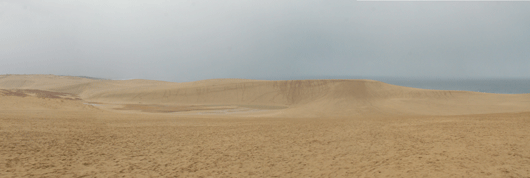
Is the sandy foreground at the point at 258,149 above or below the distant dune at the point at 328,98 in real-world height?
below

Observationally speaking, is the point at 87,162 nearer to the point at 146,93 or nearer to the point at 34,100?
the point at 34,100

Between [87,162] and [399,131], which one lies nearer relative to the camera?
[87,162]

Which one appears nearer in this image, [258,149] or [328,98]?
[258,149]

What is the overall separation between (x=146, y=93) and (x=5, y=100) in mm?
27983

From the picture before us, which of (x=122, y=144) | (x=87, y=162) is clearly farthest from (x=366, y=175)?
(x=122, y=144)

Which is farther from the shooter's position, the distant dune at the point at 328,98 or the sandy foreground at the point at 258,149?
the distant dune at the point at 328,98

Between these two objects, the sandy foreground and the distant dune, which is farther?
the distant dune

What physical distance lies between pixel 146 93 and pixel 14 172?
43.7 meters

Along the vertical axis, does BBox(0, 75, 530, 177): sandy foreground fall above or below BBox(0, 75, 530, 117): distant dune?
below

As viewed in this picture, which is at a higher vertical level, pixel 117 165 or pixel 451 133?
pixel 451 133

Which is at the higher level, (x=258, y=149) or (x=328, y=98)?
(x=328, y=98)

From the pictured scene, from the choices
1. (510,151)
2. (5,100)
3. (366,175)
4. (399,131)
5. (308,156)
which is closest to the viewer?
(366,175)

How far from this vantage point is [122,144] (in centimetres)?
1034

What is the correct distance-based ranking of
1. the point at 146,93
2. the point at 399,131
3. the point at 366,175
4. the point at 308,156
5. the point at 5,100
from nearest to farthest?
the point at 366,175 → the point at 308,156 → the point at 399,131 → the point at 5,100 → the point at 146,93
